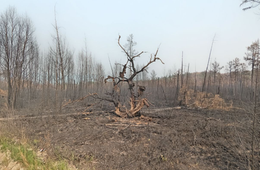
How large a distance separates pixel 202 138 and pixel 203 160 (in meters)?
1.51

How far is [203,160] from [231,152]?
3.17ft

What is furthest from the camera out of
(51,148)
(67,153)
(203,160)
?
(51,148)

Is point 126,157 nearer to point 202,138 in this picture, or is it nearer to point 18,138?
point 202,138

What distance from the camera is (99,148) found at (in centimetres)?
475

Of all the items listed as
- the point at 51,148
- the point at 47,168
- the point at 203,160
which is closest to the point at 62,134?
the point at 51,148

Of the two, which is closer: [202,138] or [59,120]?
[202,138]

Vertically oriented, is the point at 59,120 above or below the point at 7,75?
below

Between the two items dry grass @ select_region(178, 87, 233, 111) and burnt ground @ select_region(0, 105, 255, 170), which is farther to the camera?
dry grass @ select_region(178, 87, 233, 111)

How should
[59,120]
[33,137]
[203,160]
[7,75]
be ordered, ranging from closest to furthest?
[203,160] < [33,137] < [59,120] < [7,75]

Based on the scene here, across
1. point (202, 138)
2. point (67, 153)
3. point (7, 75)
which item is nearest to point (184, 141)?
point (202, 138)

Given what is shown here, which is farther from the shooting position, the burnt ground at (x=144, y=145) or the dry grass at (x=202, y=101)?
the dry grass at (x=202, y=101)

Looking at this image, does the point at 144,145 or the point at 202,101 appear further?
the point at 202,101

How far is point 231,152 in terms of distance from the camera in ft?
14.4

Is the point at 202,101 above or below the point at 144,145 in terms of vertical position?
above
